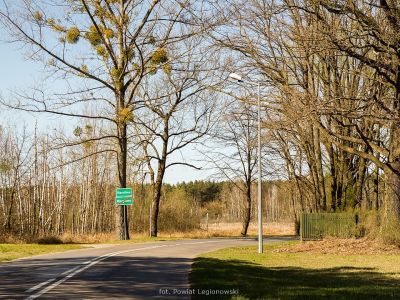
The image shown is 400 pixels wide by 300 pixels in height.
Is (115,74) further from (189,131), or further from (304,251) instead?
(304,251)

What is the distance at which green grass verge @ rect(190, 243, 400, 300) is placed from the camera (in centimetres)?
993

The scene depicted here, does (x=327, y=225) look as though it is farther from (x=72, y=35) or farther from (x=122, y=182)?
(x=72, y=35)

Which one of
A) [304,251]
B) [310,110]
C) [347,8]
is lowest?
[304,251]

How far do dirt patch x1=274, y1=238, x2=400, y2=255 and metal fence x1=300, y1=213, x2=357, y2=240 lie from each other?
1231 mm

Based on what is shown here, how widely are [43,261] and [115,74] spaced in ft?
44.1

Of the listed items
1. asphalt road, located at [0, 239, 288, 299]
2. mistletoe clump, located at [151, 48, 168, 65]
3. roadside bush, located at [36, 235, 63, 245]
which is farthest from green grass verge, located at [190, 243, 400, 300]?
roadside bush, located at [36, 235, 63, 245]

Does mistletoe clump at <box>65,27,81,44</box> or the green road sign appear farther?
the green road sign

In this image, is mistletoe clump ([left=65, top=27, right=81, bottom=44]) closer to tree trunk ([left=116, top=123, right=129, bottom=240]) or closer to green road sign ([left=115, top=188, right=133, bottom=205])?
tree trunk ([left=116, top=123, right=129, bottom=240])

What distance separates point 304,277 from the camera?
1320cm

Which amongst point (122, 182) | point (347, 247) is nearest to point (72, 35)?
point (122, 182)

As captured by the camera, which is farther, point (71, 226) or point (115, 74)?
point (71, 226)

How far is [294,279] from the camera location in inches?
501

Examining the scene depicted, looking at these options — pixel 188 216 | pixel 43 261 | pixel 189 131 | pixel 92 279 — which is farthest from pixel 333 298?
pixel 188 216

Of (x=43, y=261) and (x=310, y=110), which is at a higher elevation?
(x=310, y=110)
